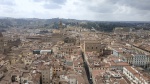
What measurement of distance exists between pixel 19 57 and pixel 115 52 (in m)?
19.9

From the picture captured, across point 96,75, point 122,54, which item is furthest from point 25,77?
point 122,54

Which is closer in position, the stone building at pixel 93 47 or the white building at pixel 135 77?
the white building at pixel 135 77

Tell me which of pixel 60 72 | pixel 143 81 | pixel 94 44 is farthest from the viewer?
pixel 94 44

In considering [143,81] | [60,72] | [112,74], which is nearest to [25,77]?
[60,72]

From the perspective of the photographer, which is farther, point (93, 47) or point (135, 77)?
point (93, 47)

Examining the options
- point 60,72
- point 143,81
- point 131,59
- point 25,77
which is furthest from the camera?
point 131,59

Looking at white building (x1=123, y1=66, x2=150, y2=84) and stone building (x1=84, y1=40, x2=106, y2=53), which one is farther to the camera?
stone building (x1=84, y1=40, x2=106, y2=53)

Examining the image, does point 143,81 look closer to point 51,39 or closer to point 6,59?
point 6,59

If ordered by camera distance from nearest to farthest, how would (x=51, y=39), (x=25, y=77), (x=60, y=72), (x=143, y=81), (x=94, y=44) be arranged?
(x=143, y=81) → (x=25, y=77) → (x=60, y=72) → (x=94, y=44) → (x=51, y=39)

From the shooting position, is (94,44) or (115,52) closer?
(115,52)

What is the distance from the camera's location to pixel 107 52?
48.5 meters

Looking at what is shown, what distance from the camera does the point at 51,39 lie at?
256 feet

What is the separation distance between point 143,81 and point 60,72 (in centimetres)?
1215

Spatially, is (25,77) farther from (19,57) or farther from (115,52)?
(115,52)
